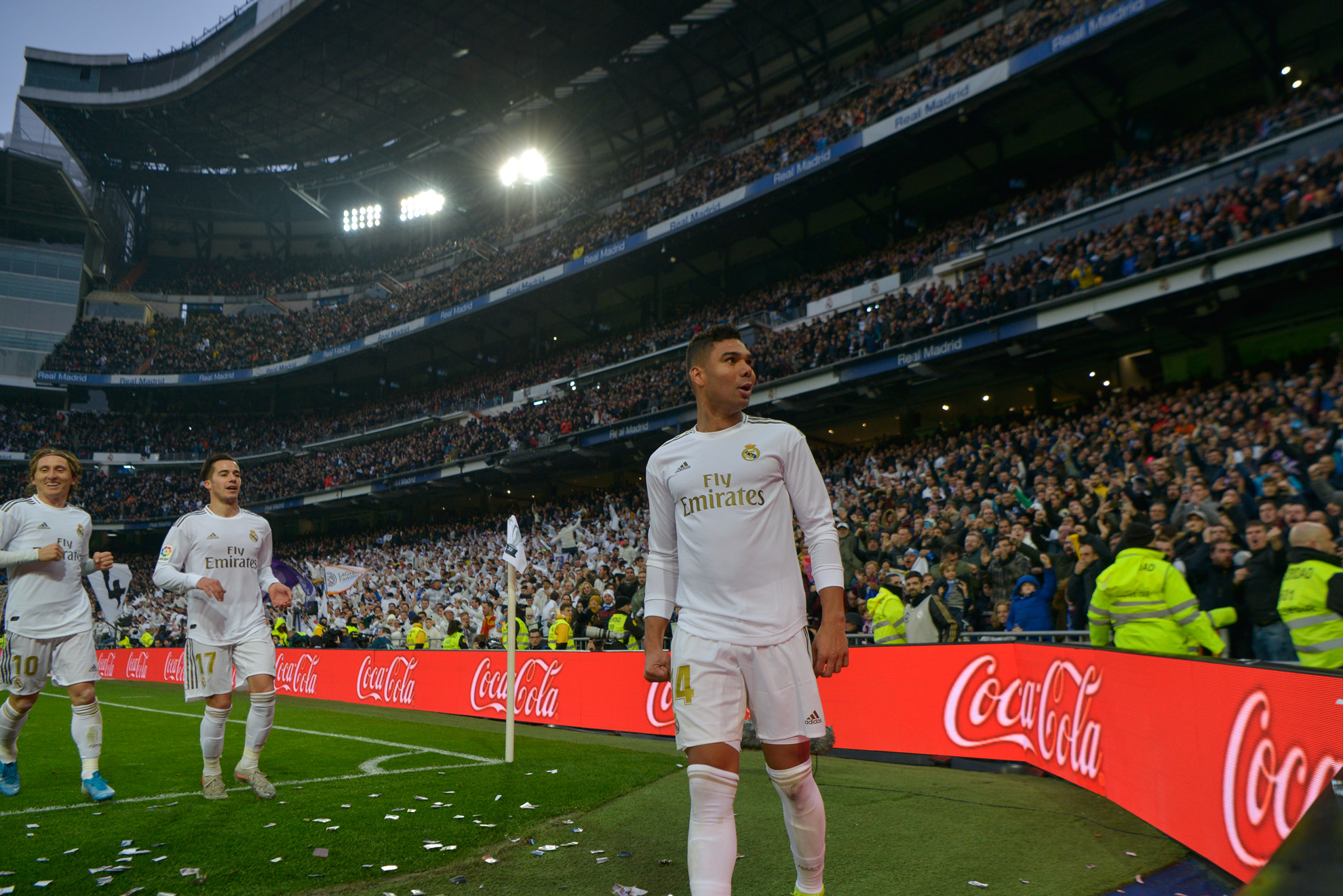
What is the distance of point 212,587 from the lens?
18.4ft

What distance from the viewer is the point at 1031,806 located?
5.84m

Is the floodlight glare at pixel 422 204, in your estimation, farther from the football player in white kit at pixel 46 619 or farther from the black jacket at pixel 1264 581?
the black jacket at pixel 1264 581

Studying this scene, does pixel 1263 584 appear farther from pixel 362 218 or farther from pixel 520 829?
pixel 362 218

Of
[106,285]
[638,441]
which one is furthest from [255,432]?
[638,441]

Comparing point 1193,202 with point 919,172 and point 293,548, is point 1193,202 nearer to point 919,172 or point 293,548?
point 919,172

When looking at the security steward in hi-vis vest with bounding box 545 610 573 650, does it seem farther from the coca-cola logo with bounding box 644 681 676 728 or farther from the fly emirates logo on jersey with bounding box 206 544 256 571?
the fly emirates logo on jersey with bounding box 206 544 256 571

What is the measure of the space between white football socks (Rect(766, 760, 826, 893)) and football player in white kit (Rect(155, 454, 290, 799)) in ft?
13.2

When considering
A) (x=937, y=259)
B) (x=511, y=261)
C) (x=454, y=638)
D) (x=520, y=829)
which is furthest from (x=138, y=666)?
(x=937, y=259)

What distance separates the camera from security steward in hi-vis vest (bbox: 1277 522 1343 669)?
18.9 feet

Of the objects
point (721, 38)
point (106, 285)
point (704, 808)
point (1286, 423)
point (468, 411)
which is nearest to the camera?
point (704, 808)

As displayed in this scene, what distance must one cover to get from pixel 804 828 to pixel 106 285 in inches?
2577

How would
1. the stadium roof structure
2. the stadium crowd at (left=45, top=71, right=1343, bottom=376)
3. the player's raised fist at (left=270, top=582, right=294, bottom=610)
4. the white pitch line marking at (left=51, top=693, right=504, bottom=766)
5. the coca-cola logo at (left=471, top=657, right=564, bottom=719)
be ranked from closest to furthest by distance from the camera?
the player's raised fist at (left=270, top=582, right=294, bottom=610), the white pitch line marking at (left=51, top=693, right=504, bottom=766), the coca-cola logo at (left=471, top=657, right=564, bottom=719), the stadium crowd at (left=45, top=71, right=1343, bottom=376), the stadium roof structure

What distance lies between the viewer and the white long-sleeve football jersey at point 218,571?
19.5 ft

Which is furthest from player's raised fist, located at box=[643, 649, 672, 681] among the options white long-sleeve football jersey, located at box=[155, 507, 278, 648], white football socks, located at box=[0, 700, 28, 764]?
white football socks, located at box=[0, 700, 28, 764]
